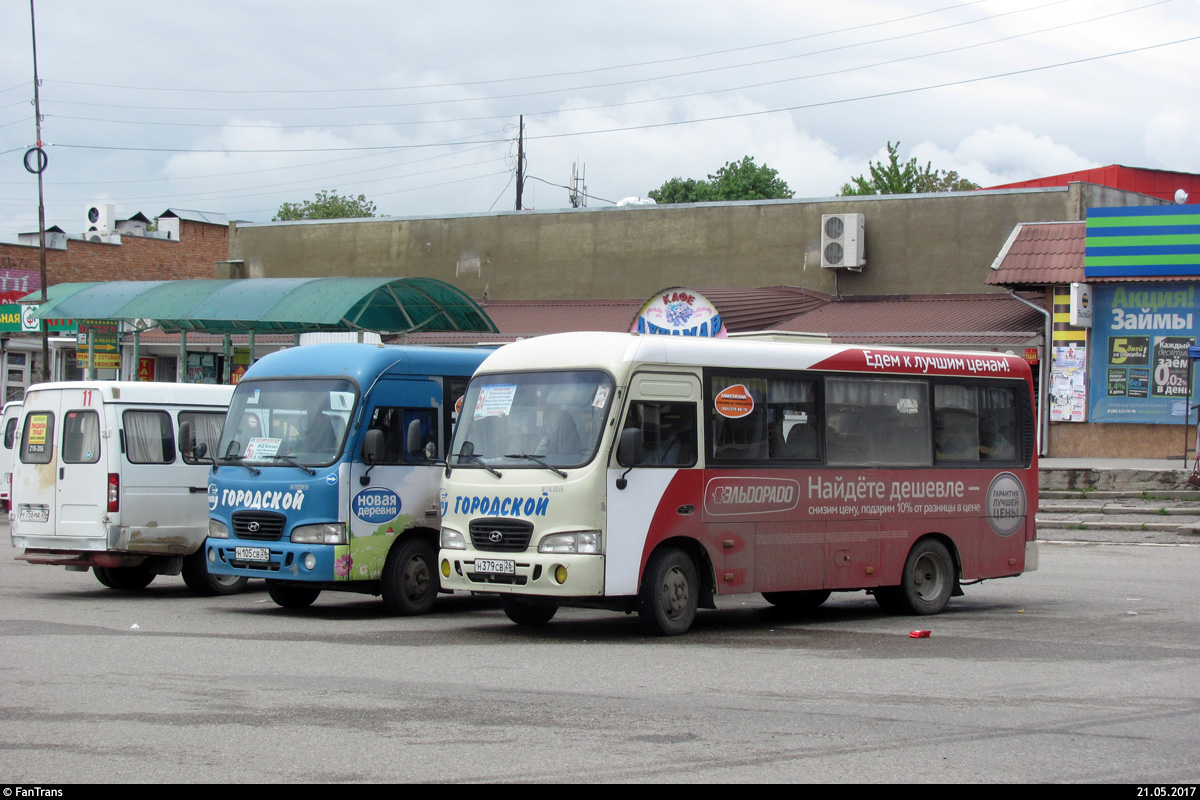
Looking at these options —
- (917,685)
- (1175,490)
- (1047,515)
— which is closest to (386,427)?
(917,685)

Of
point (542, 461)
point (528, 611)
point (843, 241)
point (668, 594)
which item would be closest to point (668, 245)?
point (843, 241)

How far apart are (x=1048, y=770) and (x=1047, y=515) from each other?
741 inches

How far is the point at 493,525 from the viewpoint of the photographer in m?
11.3

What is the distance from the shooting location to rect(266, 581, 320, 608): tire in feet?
44.5

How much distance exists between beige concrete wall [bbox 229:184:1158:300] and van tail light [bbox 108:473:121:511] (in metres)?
22.9

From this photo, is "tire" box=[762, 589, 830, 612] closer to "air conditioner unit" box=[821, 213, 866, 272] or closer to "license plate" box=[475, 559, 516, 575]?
"license plate" box=[475, 559, 516, 575]

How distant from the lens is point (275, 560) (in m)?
12.6

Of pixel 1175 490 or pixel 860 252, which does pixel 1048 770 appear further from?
pixel 860 252

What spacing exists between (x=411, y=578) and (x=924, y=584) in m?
5.25

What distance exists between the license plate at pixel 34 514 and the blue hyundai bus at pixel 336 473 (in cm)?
242

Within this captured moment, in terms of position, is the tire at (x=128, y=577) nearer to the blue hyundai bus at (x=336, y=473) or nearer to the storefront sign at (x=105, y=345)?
the blue hyundai bus at (x=336, y=473)

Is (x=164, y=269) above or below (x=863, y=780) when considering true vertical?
above

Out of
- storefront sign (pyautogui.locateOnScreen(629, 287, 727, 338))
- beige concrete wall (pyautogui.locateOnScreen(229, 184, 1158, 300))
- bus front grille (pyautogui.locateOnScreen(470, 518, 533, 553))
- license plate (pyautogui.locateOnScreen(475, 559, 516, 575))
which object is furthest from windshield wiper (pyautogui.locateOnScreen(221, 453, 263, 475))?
beige concrete wall (pyautogui.locateOnScreen(229, 184, 1158, 300))

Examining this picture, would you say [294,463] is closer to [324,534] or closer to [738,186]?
[324,534]
